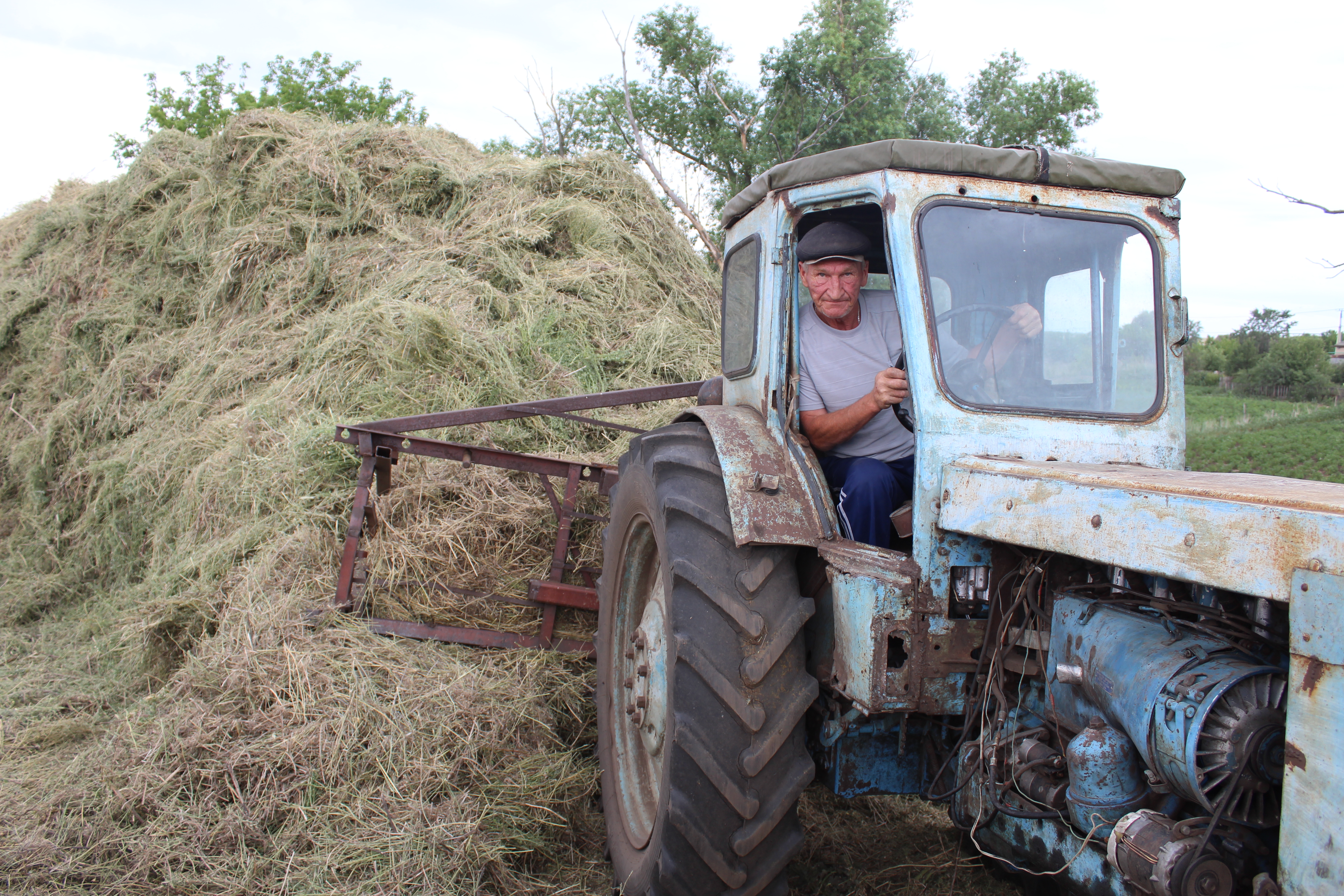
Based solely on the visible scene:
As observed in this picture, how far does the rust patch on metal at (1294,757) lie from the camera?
59.5 inches

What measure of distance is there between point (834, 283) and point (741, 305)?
36 cm

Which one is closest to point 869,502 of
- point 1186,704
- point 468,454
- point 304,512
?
point 1186,704

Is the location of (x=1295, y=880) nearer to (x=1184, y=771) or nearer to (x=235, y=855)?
(x=1184, y=771)

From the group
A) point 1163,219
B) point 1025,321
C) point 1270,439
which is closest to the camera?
point 1025,321

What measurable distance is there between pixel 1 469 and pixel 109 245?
220 centimetres

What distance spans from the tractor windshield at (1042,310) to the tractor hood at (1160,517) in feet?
0.94

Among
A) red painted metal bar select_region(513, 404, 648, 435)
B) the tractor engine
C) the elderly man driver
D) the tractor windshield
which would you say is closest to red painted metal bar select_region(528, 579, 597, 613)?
red painted metal bar select_region(513, 404, 648, 435)

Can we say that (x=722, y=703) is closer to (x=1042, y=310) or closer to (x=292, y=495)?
(x=1042, y=310)

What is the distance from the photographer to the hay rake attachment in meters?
4.31

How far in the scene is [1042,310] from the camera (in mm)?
2746

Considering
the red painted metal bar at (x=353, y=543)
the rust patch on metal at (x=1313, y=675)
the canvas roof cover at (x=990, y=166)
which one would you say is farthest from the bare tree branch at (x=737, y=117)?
the rust patch on metal at (x=1313, y=675)

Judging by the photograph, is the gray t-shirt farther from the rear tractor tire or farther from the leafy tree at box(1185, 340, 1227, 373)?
the leafy tree at box(1185, 340, 1227, 373)

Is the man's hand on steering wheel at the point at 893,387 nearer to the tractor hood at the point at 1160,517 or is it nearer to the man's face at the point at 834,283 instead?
the tractor hood at the point at 1160,517

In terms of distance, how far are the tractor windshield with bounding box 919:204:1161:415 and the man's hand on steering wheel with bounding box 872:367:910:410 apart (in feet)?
0.48
